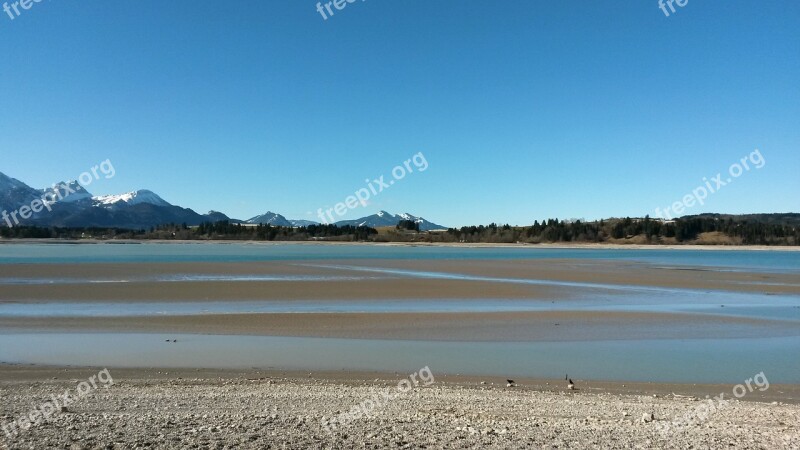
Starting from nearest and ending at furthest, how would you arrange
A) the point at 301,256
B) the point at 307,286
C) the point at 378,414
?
the point at 378,414
the point at 307,286
the point at 301,256

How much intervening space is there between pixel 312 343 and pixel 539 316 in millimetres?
9266

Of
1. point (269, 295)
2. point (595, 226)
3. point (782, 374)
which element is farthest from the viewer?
point (595, 226)

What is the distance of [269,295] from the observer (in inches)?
1072

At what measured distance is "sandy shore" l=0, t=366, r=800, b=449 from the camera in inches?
272

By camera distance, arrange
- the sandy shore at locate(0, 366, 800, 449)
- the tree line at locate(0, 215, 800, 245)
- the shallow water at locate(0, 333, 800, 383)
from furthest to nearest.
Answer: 1. the tree line at locate(0, 215, 800, 245)
2. the shallow water at locate(0, 333, 800, 383)
3. the sandy shore at locate(0, 366, 800, 449)

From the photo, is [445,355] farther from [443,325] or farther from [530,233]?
[530,233]

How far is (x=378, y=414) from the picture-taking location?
8.33m

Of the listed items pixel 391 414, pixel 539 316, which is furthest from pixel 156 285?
pixel 391 414

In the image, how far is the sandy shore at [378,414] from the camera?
690 centimetres

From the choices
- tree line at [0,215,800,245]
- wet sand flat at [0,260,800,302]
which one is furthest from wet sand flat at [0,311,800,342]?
tree line at [0,215,800,245]

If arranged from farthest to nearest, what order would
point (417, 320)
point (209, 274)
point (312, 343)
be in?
point (209, 274) < point (417, 320) < point (312, 343)

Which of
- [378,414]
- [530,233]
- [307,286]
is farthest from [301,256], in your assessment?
[530,233]

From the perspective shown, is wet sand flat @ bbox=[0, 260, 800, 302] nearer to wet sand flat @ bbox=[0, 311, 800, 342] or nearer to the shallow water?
wet sand flat @ bbox=[0, 311, 800, 342]

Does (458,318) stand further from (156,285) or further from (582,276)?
(582,276)
